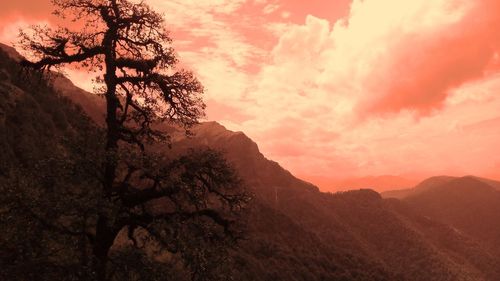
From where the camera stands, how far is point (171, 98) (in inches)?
598

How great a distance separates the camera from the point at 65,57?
48.1 ft

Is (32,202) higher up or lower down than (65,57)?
lower down

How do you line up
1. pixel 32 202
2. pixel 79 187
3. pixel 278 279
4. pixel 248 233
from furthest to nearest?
pixel 278 279 < pixel 248 233 < pixel 79 187 < pixel 32 202

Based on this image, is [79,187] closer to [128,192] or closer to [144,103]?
[128,192]

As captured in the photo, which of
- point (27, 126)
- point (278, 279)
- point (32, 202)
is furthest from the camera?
point (278, 279)

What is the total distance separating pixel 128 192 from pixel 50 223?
2.49m

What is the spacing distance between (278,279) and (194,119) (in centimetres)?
17555

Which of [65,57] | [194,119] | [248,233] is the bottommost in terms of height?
[248,233]

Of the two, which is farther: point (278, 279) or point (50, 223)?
point (278, 279)

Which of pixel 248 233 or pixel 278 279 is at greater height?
pixel 248 233

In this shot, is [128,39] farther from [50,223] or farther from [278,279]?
[278,279]

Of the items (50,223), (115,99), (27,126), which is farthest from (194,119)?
(27,126)

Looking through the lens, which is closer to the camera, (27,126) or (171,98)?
(171,98)

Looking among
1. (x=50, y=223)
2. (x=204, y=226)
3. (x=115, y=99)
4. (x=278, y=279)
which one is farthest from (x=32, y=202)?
(x=278, y=279)
